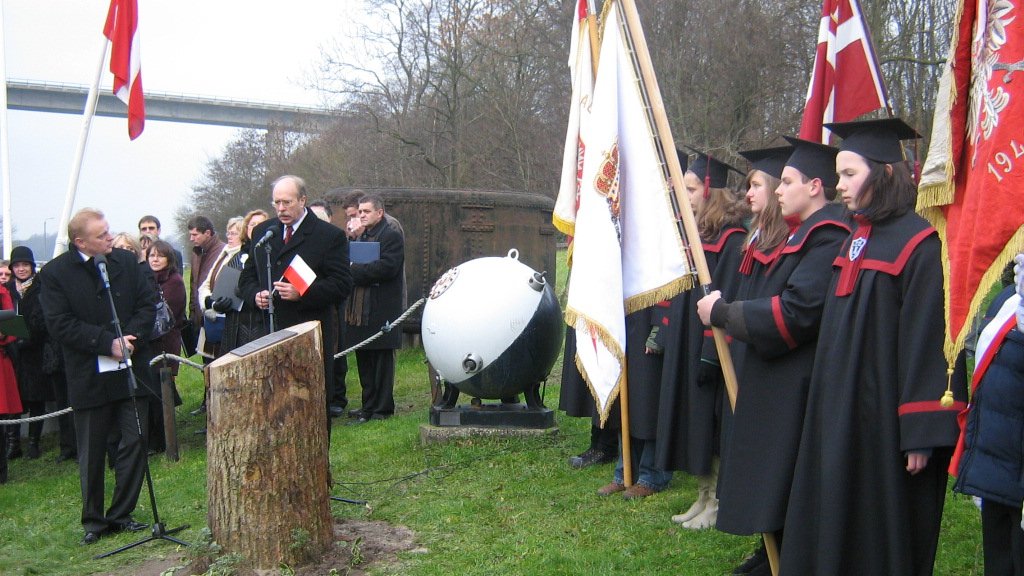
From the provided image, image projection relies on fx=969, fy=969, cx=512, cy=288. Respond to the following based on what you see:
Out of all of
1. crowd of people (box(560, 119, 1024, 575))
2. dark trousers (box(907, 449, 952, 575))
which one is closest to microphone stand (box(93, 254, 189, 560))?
crowd of people (box(560, 119, 1024, 575))

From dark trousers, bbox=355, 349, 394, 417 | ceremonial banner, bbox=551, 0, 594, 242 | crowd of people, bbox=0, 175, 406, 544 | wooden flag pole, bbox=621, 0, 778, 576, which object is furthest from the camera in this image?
dark trousers, bbox=355, 349, 394, 417

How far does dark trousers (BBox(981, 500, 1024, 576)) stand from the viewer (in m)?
3.87

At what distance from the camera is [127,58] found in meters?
9.96

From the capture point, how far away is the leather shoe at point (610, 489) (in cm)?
667

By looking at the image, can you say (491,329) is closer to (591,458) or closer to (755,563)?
(591,458)

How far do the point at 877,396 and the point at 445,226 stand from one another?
1075 centimetres

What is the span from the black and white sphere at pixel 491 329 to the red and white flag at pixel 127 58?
4047 mm

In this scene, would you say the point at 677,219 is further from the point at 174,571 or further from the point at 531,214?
the point at 531,214

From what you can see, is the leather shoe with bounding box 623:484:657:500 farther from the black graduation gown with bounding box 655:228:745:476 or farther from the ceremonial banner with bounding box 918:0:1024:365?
the ceremonial banner with bounding box 918:0:1024:365

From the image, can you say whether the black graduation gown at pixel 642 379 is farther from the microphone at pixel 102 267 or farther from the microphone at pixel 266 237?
the microphone at pixel 102 267

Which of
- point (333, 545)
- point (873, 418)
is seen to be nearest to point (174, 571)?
point (333, 545)

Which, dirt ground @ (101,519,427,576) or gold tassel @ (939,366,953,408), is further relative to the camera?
dirt ground @ (101,519,427,576)

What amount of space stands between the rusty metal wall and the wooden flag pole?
9251mm

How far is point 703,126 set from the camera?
2130 centimetres
